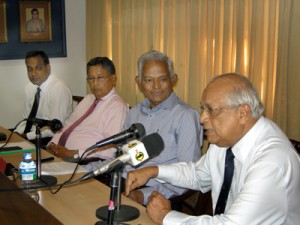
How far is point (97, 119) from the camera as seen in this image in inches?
144

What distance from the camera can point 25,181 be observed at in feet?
8.16

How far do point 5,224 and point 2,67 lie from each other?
3.81 m

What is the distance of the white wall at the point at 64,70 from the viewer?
18.1ft

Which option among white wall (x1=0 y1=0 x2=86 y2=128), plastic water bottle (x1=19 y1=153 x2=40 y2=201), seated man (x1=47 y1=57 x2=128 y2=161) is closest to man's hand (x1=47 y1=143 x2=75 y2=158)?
seated man (x1=47 y1=57 x2=128 y2=161)

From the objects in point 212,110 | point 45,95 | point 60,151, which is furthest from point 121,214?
point 45,95

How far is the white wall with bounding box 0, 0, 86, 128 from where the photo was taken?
18.1ft

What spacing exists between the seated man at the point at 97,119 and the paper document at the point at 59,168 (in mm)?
501

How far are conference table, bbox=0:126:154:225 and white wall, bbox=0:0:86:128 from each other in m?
3.17

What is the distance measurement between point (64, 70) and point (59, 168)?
3216 mm

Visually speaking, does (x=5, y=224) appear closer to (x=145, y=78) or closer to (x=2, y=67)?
(x=145, y=78)

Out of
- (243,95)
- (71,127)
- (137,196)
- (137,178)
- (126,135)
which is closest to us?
(126,135)

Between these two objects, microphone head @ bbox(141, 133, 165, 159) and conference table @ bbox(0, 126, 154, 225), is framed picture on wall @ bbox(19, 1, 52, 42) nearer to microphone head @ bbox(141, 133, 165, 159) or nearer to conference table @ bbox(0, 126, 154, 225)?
conference table @ bbox(0, 126, 154, 225)

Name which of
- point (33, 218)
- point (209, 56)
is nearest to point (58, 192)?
point (33, 218)

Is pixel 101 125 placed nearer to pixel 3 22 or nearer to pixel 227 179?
pixel 227 179
